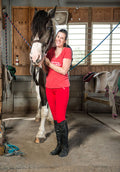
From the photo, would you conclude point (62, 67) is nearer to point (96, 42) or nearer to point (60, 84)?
point (60, 84)

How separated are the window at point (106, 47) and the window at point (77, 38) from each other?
0.82 feet

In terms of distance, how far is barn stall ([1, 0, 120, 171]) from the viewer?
14.6 feet

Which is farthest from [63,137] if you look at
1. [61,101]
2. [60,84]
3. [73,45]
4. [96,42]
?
[96,42]

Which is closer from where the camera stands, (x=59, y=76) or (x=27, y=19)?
(x=59, y=76)

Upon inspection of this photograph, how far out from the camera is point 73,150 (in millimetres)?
2133

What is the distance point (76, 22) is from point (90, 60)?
97cm

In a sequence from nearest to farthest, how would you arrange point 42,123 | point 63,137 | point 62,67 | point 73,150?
point 62,67 → point 63,137 → point 73,150 → point 42,123

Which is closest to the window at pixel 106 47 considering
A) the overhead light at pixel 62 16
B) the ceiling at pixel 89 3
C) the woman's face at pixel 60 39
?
the ceiling at pixel 89 3

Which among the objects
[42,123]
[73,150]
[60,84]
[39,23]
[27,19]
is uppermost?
[27,19]

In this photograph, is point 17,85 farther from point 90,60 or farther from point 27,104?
point 90,60

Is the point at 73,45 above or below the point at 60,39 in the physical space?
above

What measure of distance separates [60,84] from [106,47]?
320 cm

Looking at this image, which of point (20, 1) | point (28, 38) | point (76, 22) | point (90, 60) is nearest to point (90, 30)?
point (76, 22)

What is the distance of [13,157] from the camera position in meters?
1.89
